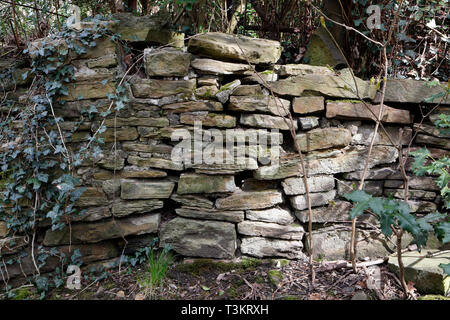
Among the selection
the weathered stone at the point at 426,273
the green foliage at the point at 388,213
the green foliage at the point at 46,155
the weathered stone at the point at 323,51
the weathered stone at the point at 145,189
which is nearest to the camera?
the green foliage at the point at 388,213

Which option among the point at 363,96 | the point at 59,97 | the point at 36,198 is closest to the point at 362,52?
the point at 363,96

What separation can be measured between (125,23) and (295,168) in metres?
1.87

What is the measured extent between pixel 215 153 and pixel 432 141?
1835 mm

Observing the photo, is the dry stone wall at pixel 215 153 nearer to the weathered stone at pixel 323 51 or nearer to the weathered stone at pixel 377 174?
the weathered stone at pixel 377 174

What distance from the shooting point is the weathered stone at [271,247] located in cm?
239

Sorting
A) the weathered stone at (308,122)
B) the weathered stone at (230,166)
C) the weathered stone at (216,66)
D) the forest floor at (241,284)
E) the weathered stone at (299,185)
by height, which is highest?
the weathered stone at (216,66)

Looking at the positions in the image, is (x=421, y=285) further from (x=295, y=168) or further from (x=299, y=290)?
(x=295, y=168)

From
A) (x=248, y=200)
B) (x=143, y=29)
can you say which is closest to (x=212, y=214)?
(x=248, y=200)

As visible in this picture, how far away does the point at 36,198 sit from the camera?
2277 millimetres

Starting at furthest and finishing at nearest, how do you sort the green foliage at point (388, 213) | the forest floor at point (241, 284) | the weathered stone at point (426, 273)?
the forest floor at point (241, 284), the weathered stone at point (426, 273), the green foliage at point (388, 213)

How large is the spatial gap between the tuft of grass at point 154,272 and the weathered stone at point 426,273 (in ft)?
5.64

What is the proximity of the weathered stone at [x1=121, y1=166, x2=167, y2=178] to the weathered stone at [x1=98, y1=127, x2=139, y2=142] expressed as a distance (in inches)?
10.2

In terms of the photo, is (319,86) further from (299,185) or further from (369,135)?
(299,185)

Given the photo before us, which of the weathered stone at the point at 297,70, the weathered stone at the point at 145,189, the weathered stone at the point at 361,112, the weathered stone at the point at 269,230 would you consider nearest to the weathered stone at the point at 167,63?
the weathered stone at the point at 297,70
